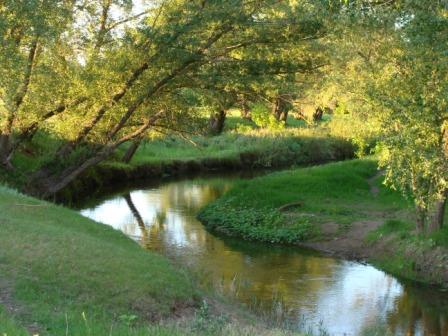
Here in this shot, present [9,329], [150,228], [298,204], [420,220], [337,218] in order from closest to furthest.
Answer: [9,329], [420,220], [337,218], [150,228], [298,204]

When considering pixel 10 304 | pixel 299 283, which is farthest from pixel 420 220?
pixel 10 304

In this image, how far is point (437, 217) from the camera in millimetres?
19500

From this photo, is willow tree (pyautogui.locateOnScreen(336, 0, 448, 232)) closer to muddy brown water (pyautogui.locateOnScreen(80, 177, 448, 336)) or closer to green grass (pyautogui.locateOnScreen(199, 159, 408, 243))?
muddy brown water (pyautogui.locateOnScreen(80, 177, 448, 336))

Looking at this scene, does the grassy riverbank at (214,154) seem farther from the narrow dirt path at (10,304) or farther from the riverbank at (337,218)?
the narrow dirt path at (10,304)

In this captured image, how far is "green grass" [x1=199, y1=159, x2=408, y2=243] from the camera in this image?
24781mm

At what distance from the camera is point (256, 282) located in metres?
18.2

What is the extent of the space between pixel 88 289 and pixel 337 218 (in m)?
15.2

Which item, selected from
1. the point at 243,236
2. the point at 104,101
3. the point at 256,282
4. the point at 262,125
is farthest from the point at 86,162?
the point at 262,125

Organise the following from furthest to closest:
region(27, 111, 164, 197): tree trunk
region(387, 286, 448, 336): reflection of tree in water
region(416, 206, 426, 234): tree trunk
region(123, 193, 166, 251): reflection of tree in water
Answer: region(27, 111, 164, 197): tree trunk < region(123, 193, 166, 251): reflection of tree in water < region(416, 206, 426, 234): tree trunk < region(387, 286, 448, 336): reflection of tree in water

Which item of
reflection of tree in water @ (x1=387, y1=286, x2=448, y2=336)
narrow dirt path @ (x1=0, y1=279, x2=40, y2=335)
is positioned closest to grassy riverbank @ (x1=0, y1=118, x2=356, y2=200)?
reflection of tree in water @ (x1=387, y1=286, x2=448, y2=336)

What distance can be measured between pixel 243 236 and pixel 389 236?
585 centimetres

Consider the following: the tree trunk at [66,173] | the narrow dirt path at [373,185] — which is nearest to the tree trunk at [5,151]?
the tree trunk at [66,173]

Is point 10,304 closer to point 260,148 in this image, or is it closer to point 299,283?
point 299,283

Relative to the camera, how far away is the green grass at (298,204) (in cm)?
2478
